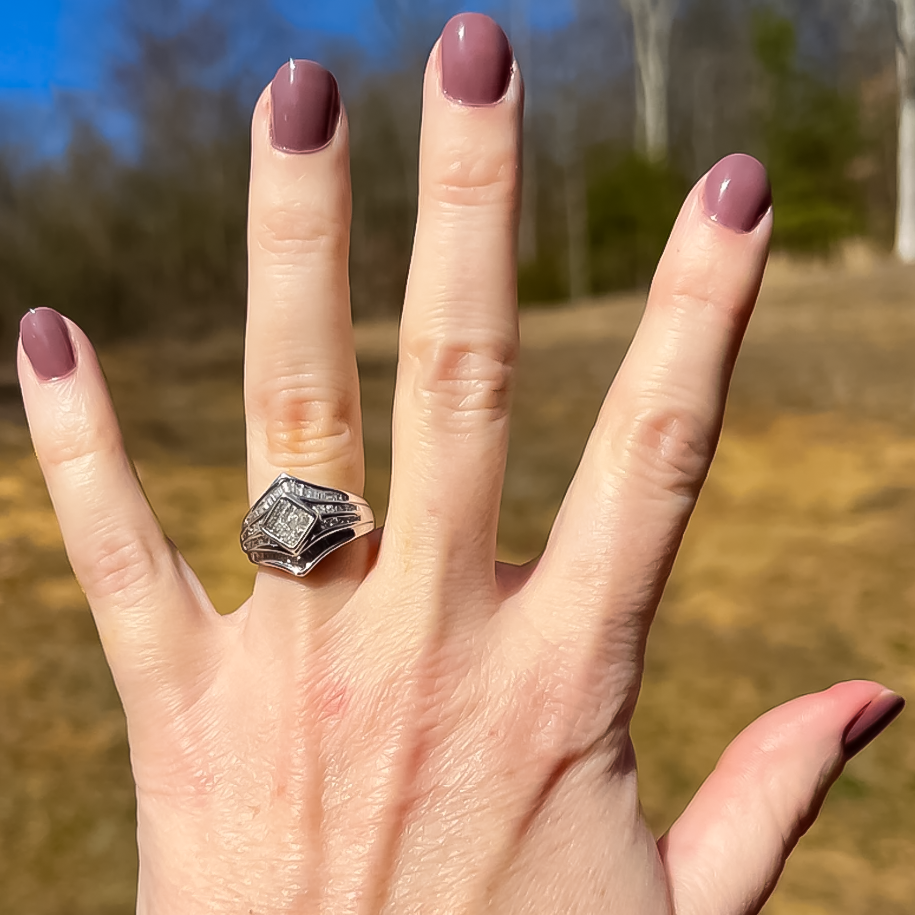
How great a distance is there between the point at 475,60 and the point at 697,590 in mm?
3010

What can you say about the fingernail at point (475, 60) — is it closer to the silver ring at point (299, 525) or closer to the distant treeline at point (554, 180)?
the silver ring at point (299, 525)

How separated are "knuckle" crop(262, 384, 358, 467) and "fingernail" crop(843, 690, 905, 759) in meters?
0.81

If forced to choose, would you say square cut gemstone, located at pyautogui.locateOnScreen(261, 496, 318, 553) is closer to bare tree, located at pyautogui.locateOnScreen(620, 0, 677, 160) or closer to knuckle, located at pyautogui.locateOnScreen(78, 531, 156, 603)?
knuckle, located at pyautogui.locateOnScreen(78, 531, 156, 603)

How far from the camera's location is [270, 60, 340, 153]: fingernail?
109 centimetres

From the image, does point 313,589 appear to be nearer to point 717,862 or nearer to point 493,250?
point 493,250

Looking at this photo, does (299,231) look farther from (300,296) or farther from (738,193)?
(738,193)

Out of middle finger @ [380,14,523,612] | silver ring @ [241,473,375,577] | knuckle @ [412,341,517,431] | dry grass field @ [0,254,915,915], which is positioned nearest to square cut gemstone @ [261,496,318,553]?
silver ring @ [241,473,375,577]

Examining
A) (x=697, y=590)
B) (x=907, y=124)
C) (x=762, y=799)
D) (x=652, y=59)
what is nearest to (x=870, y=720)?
(x=762, y=799)

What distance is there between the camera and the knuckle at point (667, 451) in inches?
43.2

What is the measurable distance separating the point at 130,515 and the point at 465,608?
19.8 inches

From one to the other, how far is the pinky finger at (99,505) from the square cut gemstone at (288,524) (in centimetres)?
21

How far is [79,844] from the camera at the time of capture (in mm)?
2371

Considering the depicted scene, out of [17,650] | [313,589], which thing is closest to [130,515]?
[313,589]

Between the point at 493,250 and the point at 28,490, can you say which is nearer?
the point at 493,250
